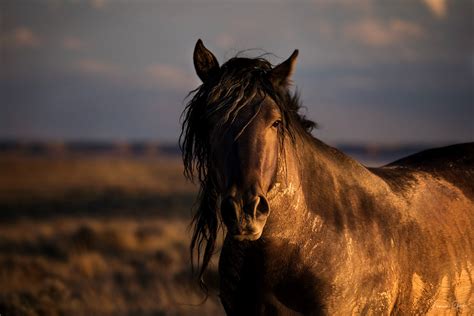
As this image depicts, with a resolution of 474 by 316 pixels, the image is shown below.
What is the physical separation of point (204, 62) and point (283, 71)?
0.54m

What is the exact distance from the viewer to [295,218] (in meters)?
3.89

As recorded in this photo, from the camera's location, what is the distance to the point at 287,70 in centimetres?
390

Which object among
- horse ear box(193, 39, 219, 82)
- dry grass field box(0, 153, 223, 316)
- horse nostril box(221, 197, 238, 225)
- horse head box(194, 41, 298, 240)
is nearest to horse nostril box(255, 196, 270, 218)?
horse head box(194, 41, 298, 240)

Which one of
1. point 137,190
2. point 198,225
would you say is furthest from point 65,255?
point 137,190

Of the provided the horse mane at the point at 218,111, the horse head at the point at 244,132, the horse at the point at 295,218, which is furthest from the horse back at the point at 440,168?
the horse head at the point at 244,132

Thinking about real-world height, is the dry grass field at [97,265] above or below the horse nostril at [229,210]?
below

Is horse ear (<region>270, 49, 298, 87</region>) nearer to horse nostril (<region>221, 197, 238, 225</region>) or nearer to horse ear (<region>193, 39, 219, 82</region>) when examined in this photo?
horse ear (<region>193, 39, 219, 82</region>)

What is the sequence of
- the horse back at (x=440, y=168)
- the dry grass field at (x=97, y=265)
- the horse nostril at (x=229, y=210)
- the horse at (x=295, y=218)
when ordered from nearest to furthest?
the horse nostril at (x=229, y=210)
the horse at (x=295, y=218)
the horse back at (x=440, y=168)
the dry grass field at (x=97, y=265)

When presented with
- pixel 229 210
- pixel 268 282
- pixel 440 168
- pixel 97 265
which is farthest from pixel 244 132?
pixel 97 265

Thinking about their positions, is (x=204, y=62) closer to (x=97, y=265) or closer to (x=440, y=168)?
(x=440, y=168)

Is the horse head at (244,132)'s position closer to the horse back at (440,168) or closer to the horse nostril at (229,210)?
the horse nostril at (229,210)

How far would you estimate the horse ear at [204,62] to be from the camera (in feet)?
13.3

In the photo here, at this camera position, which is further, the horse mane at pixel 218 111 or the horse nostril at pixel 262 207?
the horse mane at pixel 218 111

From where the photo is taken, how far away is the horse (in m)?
3.63
